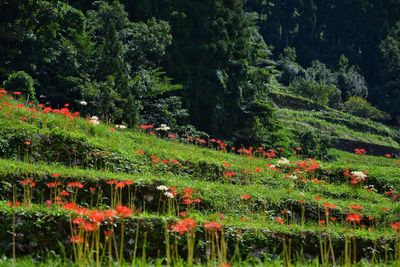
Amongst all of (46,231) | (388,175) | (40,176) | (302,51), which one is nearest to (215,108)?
(388,175)

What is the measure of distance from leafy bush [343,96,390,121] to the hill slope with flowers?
4473cm

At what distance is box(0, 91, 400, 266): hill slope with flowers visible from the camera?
9641 mm

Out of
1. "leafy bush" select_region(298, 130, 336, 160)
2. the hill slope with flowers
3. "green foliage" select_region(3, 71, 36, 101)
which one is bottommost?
"leafy bush" select_region(298, 130, 336, 160)

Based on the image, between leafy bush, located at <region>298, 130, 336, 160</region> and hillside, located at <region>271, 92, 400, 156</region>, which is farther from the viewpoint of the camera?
hillside, located at <region>271, 92, 400, 156</region>

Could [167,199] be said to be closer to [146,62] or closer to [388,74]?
[146,62]

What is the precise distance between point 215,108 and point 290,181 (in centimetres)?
1748

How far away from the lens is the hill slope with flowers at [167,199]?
31.6 feet

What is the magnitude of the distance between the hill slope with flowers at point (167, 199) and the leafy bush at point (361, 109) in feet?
147

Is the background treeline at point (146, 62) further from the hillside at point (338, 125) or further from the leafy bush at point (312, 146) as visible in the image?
the hillside at point (338, 125)

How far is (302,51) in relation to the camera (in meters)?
81.0

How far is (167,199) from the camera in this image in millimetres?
13930

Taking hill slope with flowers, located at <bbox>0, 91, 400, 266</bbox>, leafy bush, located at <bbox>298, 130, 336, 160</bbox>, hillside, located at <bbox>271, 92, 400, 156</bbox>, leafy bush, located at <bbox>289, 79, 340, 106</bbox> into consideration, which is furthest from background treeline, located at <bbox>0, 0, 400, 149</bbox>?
leafy bush, located at <bbox>289, 79, 340, 106</bbox>

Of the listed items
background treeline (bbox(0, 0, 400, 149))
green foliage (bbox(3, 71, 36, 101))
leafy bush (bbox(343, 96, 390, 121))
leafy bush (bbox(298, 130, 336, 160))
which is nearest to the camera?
green foliage (bbox(3, 71, 36, 101))

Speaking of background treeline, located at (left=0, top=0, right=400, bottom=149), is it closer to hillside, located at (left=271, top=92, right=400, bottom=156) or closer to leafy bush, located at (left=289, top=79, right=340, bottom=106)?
hillside, located at (left=271, top=92, right=400, bottom=156)
